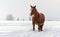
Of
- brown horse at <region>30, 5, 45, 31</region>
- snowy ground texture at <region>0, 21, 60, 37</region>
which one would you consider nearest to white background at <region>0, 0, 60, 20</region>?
snowy ground texture at <region>0, 21, 60, 37</region>

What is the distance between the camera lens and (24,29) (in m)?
1.06

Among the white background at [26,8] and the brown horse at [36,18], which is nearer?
the brown horse at [36,18]

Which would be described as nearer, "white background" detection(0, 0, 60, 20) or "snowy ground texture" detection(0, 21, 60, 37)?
"snowy ground texture" detection(0, 21, 60, 37)

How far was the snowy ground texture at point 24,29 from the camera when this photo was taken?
3.09 feet

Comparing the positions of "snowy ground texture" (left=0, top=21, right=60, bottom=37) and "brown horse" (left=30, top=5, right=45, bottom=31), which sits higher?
"brown horse" (left=30, top=5, right=45, bottom=31)

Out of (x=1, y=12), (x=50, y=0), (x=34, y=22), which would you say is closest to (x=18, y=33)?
(x=34, y=22)

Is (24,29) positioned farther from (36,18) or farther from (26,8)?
(26,8)

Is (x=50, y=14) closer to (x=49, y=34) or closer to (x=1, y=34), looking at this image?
(x=49, y=34)

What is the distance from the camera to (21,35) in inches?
36.8

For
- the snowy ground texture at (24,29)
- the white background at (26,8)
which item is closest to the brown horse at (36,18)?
the snowy ground texture at (24,29)

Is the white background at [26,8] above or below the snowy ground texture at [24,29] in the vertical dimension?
above

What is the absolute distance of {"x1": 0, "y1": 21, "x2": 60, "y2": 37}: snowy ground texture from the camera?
3.09 feet

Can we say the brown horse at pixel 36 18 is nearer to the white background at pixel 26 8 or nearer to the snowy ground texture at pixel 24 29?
the snowy ground texture at pixel 24 29

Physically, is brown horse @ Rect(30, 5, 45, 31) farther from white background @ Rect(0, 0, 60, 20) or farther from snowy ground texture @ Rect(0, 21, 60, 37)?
white background @ Rect(0, 0, 60, 20)
